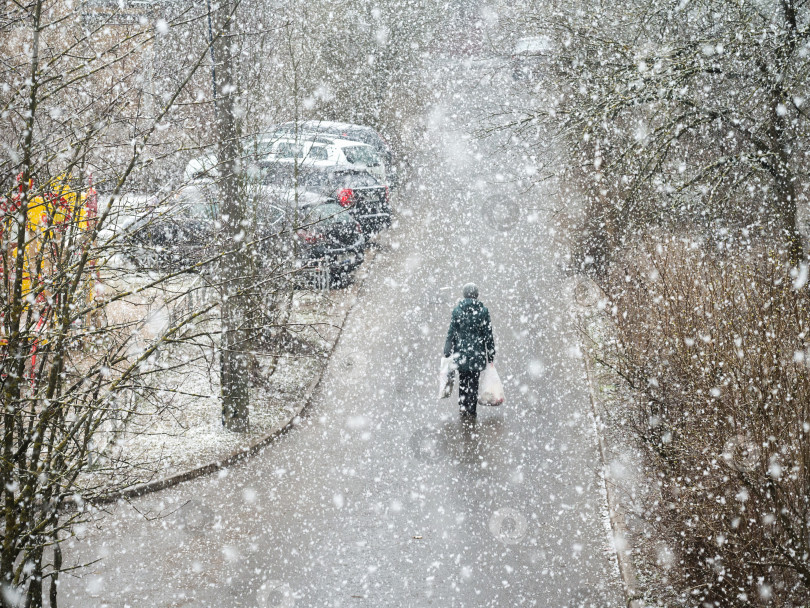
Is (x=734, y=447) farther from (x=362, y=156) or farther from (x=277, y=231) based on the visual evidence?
(x=362, y=156)

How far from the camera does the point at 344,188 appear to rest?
14297 millimetres

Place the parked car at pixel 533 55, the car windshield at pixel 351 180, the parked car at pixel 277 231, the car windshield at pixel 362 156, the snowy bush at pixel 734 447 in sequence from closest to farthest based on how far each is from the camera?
the snowy bush at pixel 734 447
the parked car at pixel 277 231
the parked car at pixel 533 55
the car windshield at pixel 351 180
the car windshield at pixel 362 156

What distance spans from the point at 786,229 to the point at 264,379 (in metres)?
7.42

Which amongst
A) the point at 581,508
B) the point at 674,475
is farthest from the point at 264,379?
the point at 674,475

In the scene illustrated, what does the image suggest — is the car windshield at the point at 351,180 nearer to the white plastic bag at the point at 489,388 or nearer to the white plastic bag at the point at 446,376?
→ the white plastic bag at the point at 446,376

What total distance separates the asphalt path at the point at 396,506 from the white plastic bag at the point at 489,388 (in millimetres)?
356

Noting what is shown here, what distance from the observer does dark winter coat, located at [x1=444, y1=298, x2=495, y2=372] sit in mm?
9680

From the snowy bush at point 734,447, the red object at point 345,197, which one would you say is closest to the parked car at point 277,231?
the red object at point 345,197

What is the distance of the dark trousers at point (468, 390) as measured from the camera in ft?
32.2

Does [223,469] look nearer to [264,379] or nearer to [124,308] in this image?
[264,379]

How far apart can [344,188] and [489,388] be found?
6.17 m

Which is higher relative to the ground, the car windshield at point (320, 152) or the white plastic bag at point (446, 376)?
the car windshield at point (320, 152)

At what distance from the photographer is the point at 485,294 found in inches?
572

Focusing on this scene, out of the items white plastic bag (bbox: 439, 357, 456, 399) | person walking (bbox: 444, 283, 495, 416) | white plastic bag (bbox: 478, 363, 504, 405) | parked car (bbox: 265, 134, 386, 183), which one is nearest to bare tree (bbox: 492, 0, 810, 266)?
person walking (bbox: 444, 283, 495, 416)
